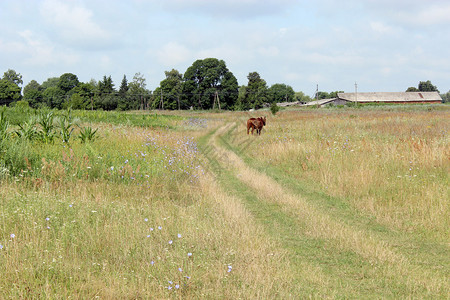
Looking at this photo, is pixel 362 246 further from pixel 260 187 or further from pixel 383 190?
pixel 260 187

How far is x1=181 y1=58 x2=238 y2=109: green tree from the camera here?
3858 inches

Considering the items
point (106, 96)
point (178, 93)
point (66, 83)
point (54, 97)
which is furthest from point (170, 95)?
point (54, 97)

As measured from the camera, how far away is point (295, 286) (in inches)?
160

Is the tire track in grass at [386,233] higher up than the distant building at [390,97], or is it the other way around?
the distant building at [390,97]

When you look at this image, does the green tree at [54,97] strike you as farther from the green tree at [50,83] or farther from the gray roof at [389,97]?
the gray roof at [389,97]

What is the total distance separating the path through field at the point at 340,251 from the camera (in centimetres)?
422

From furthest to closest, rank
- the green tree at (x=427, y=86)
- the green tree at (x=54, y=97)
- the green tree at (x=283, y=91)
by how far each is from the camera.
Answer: the green tree at (x=427, y=86) → the green tree at (x=283, y=91) → the green tree at (x=54, y=97)

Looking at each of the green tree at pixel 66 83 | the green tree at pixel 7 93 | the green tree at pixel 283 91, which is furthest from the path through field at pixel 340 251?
the green tree at pixel 283 91

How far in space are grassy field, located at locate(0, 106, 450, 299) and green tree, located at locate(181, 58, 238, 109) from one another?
8783 centimetres

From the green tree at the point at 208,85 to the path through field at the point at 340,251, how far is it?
296ft

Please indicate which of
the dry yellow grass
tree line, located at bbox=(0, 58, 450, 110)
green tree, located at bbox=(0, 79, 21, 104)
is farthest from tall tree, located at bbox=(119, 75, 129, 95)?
the dry yellow grass

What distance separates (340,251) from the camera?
5480 mm

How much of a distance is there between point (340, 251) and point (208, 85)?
314 ft

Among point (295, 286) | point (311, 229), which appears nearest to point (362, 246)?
point (311, 229)
